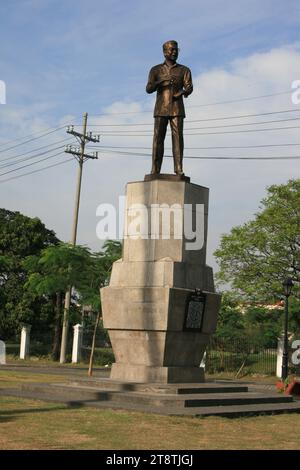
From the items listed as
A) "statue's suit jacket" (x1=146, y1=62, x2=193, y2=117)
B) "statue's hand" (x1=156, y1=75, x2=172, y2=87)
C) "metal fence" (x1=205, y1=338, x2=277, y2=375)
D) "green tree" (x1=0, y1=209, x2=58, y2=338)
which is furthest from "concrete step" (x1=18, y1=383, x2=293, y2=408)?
"green tree" (x1=0, y1=209, x2=58, y2=338)

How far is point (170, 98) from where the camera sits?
16.7m

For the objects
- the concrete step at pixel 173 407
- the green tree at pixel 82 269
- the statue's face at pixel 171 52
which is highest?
the statue's face at pixel 171 52

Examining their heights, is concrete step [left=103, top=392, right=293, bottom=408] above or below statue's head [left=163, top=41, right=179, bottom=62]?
below

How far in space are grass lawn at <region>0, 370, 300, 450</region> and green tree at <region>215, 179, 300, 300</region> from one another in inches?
892

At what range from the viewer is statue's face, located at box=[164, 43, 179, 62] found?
16.7 m

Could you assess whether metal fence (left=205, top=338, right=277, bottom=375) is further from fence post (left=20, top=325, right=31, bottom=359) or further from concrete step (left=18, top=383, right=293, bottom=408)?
concrete step (left=18, top=383, right=293, bottom=408)

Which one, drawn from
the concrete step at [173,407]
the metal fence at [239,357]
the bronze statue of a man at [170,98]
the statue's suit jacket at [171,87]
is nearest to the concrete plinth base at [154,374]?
the concrete step at [173,407]

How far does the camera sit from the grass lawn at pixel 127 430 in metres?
8.72

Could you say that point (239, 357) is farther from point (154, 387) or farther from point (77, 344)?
point (154, 387)

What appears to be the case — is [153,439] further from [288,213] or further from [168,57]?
[288,213]

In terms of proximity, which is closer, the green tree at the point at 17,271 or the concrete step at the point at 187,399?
the concrete step at the point at 187,399

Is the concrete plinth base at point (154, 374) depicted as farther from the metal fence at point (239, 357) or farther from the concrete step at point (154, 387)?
the metal fence at point (239, 357)

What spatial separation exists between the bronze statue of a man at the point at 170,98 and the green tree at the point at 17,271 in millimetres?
23110

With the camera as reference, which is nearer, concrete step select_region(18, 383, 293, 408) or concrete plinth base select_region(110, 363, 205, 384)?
concrete step select_region(18, 383, 293, 408)
